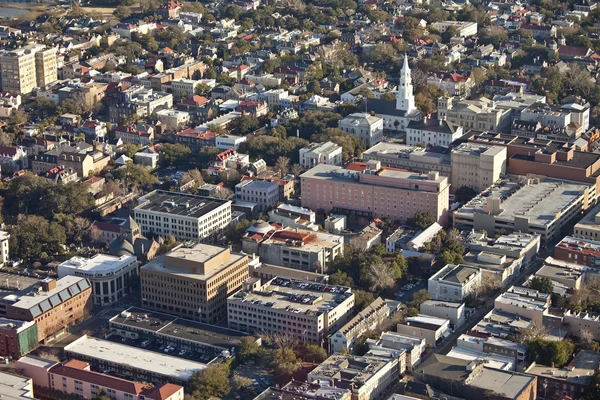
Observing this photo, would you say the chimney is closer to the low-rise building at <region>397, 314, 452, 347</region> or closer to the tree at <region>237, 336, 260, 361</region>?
the tree at <region>237, 336, 260, 361</region>

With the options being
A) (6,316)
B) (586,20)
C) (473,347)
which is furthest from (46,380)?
(586,20)

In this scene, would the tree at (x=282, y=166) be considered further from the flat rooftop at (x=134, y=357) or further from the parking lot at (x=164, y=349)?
the flat rooftop at (x=134, y=357)

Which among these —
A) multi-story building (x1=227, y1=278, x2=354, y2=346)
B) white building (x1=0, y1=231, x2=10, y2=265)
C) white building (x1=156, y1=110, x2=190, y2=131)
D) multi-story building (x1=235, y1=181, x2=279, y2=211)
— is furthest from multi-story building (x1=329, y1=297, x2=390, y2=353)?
white building (x1=156, y1=110, x2=190, y2=131)

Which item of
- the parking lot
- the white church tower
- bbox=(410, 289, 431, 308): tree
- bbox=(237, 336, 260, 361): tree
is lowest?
the parking lot

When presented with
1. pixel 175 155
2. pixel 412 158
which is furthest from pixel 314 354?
pixel 175 155

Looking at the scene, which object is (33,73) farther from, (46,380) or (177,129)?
(46,380)

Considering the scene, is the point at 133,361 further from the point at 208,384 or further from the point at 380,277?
the point at 380,277
